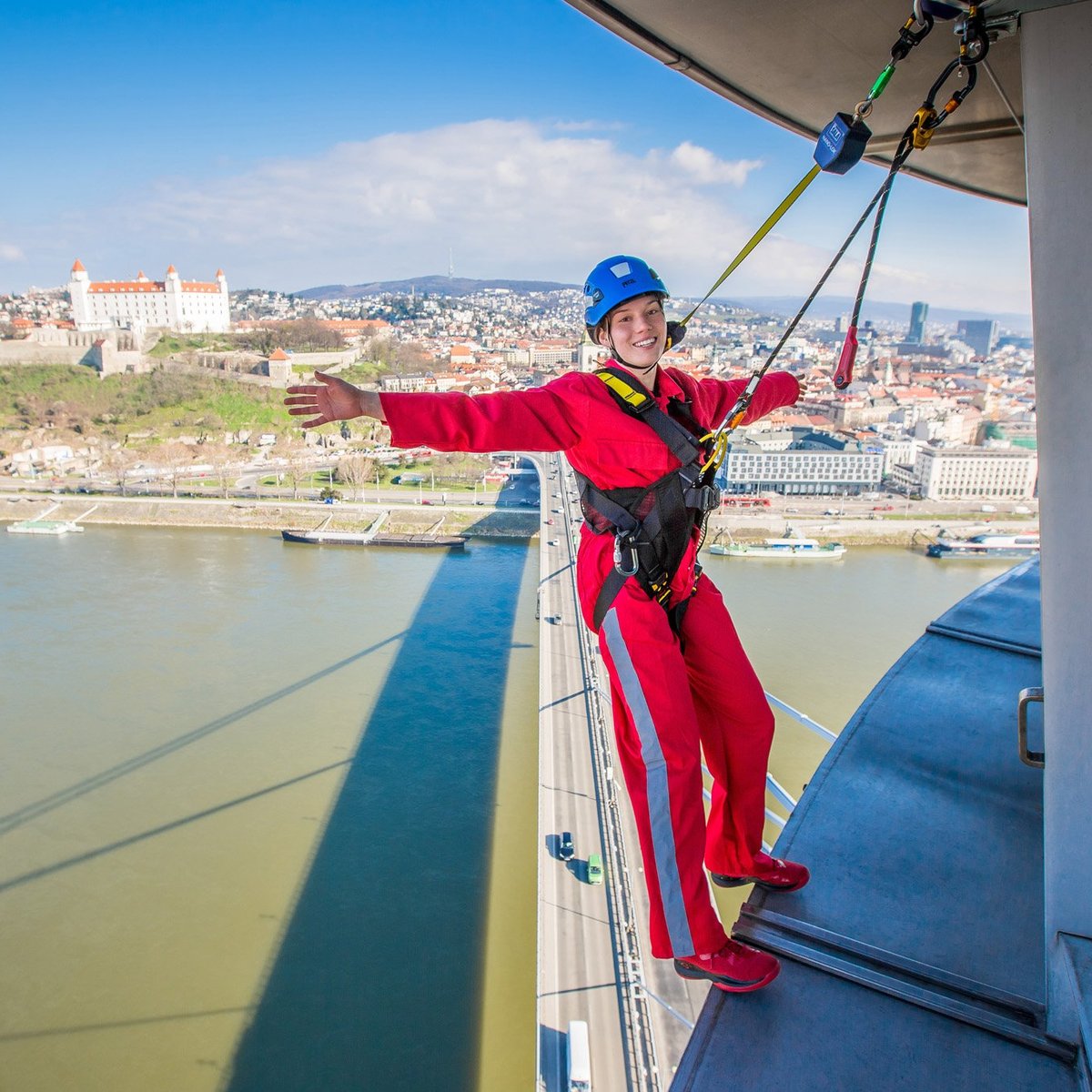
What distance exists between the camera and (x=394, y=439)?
0.70 m

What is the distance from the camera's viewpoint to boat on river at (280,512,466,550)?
1273 centimetres

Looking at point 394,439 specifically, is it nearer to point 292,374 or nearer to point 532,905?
point 532,905

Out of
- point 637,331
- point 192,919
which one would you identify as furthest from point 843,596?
point 637,331

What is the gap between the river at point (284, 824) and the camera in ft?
11.0

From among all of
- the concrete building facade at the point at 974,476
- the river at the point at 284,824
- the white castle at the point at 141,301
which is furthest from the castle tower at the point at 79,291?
the concrete building facade at the point at 974,476

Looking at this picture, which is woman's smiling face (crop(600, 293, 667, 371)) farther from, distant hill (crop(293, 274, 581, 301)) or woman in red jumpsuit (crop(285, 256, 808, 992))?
distant hill (crop(293, 274, 581, 301))

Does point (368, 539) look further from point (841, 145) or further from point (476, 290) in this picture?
point (476, 290)

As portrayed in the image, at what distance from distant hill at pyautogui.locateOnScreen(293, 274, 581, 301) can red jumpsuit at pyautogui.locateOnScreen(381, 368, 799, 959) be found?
7548 centimetres

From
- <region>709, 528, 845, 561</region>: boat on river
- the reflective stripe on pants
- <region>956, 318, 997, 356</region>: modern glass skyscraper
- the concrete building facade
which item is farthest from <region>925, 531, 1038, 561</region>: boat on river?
<region>956, 318, 997, 356</region>: modern glass skyscraper

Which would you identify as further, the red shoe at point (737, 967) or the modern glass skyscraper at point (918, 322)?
the modern glass skyscraper at point (918, 322)

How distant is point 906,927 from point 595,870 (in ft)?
11.2

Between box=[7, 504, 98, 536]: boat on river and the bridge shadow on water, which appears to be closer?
the bridge shadow on water

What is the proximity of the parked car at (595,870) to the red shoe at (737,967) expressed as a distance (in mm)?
3339

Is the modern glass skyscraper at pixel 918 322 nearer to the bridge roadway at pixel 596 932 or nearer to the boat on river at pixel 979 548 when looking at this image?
the boat on river at pixel 979 548
